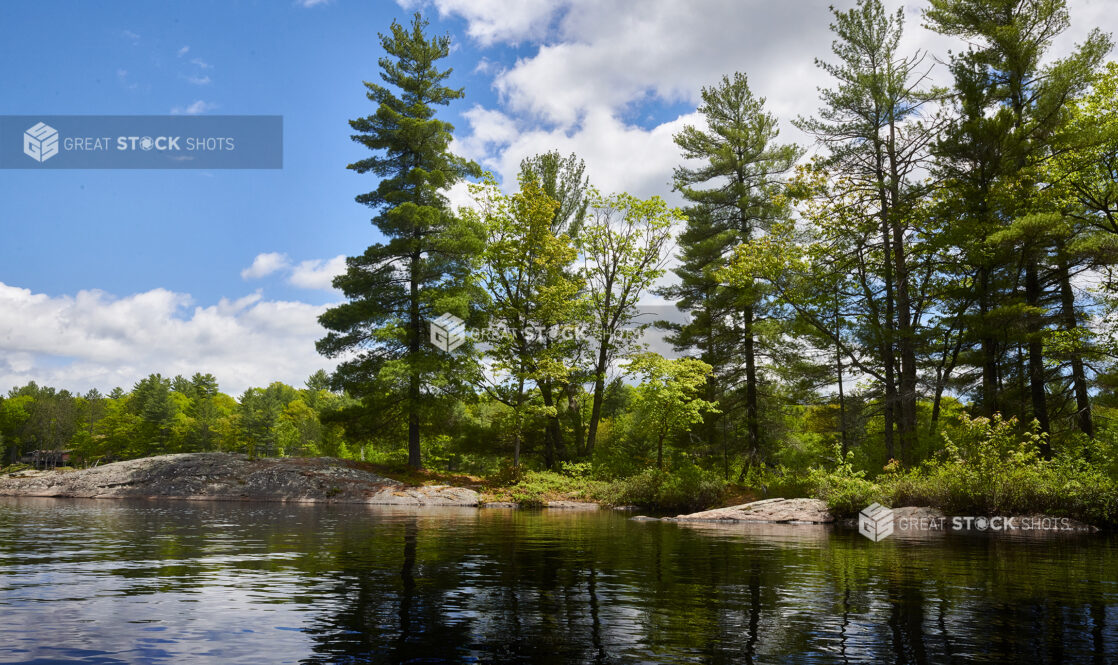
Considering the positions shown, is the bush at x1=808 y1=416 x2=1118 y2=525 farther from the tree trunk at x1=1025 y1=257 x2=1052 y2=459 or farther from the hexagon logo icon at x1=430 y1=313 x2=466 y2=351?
the hexagon logo icon at x1=430 y1=313 x2=466 y2=351

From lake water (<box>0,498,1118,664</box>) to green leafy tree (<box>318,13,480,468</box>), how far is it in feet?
58.4

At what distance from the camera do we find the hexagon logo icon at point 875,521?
14.8 m

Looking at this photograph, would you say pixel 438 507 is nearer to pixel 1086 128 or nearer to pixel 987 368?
pixel 987 368

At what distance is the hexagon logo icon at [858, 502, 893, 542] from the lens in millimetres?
14756

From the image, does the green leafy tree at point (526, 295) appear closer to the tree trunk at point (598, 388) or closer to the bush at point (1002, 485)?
the tree trunk at point (598, 388)

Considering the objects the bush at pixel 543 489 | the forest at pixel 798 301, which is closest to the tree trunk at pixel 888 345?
the forest at pixel 798 301

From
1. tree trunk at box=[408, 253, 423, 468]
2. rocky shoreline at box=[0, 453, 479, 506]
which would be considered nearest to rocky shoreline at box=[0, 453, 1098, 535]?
rocky shoreline at box=[0, 453, 479, 506]

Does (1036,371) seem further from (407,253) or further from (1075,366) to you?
(407,253)

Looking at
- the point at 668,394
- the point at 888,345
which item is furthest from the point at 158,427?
the point at 888,345

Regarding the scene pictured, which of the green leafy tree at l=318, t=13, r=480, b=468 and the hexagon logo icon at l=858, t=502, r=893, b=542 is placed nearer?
the hexagon logo icon at l=858, t=502, r=893, b=542

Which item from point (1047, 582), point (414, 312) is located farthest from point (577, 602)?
point (414, 312)

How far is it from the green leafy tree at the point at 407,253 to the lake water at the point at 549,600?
17810mm

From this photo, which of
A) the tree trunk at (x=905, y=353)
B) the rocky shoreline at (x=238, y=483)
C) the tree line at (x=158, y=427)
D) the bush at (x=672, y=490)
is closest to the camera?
the tree trunk at (x=905, y=353)

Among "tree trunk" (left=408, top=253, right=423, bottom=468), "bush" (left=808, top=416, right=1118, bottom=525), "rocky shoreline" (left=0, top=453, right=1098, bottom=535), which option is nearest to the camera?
"bush" (left=808, top=416, right=1118, bottom=525)
